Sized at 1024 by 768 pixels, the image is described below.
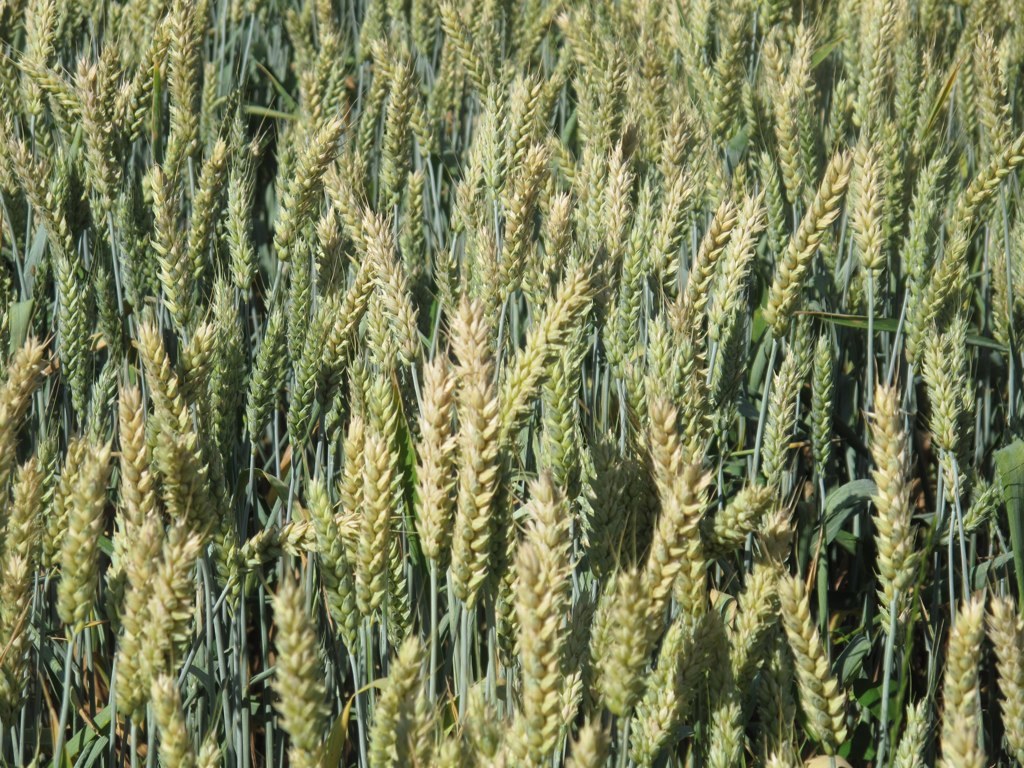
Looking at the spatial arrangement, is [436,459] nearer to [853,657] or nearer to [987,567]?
[853,657]

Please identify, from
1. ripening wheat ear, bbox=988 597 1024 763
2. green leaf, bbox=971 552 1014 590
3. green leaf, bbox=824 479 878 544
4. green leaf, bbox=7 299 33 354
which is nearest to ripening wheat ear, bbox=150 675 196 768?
ripening wheat ear, bbox=988 597 1024 763

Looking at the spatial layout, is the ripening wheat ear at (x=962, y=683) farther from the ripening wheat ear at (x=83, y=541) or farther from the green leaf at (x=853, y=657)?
the ripening wheat ear at (x=83, y=541)

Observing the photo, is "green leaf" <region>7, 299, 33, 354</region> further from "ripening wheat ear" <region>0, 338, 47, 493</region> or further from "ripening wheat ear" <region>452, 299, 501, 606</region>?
"ripening wheat ear" <region>452, 299, 501, 606</region>

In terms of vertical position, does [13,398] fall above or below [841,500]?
above

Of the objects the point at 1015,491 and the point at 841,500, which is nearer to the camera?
the point at 1015,491

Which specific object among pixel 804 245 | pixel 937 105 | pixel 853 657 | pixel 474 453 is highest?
pixel 937 105

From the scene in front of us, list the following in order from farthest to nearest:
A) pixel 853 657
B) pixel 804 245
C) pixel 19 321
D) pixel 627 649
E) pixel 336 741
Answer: pixel 19 321, pixel 853 657, pixel 804 245, pixel 336 741, pixel 627 649

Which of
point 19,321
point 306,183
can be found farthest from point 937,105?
point 19,321

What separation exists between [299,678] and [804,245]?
1.12 m

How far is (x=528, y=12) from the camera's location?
3283 millimetres

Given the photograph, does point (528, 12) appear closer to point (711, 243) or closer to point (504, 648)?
point (711, 243)

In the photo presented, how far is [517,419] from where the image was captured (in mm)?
1443

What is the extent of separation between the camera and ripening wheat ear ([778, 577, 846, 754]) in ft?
4.65

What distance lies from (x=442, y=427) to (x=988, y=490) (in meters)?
1.17
